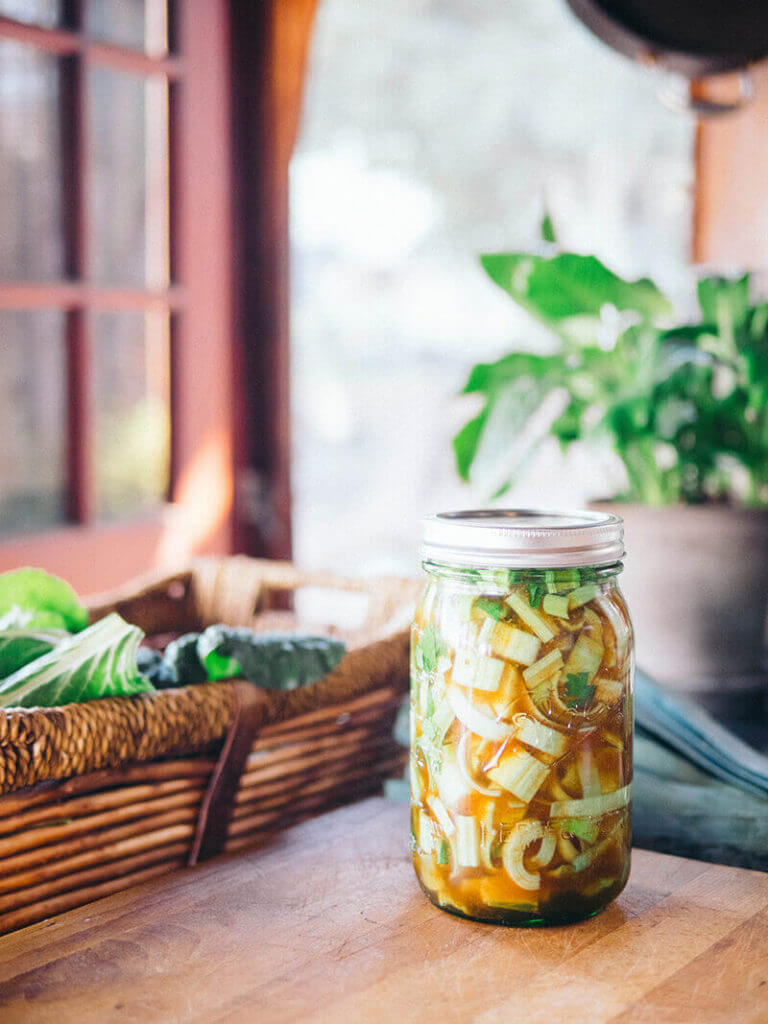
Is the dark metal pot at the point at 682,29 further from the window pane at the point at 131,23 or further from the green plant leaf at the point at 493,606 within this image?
the green plant leaf at the point at 493,606

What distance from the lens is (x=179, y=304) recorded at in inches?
80.9

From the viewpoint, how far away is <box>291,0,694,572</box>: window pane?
11.8ft

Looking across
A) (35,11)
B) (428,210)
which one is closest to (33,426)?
(35,11)

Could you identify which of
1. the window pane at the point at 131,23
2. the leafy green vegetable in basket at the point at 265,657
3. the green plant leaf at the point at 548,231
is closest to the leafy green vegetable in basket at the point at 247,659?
the leafy green vegetable in basket at the point at 265,657

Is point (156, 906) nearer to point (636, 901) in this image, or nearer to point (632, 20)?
point (636, 901)

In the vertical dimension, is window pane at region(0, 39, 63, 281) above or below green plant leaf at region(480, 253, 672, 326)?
above

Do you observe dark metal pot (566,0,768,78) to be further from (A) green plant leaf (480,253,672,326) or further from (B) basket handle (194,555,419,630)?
(B) basket handle (194,555,419,630)

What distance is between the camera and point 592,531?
2.14ft

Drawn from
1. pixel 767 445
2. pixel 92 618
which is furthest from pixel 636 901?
pixel 767 445

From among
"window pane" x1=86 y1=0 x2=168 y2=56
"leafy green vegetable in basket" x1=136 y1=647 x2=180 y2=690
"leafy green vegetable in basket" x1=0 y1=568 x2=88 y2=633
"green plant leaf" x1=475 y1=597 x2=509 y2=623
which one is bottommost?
"leafy green vegetable in basket" x1=136 y1=647 x2=180 y2=690

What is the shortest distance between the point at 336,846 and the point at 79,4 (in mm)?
1522

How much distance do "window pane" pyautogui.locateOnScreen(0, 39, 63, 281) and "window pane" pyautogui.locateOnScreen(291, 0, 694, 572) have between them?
5.64 ft

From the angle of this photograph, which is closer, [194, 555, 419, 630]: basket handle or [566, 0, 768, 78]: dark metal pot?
[194, 555, 419, 630]: basket handle

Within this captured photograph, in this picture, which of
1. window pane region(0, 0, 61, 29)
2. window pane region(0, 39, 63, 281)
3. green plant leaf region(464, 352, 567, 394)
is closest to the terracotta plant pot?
green plant leaf region(464, 352, 567, 394)
